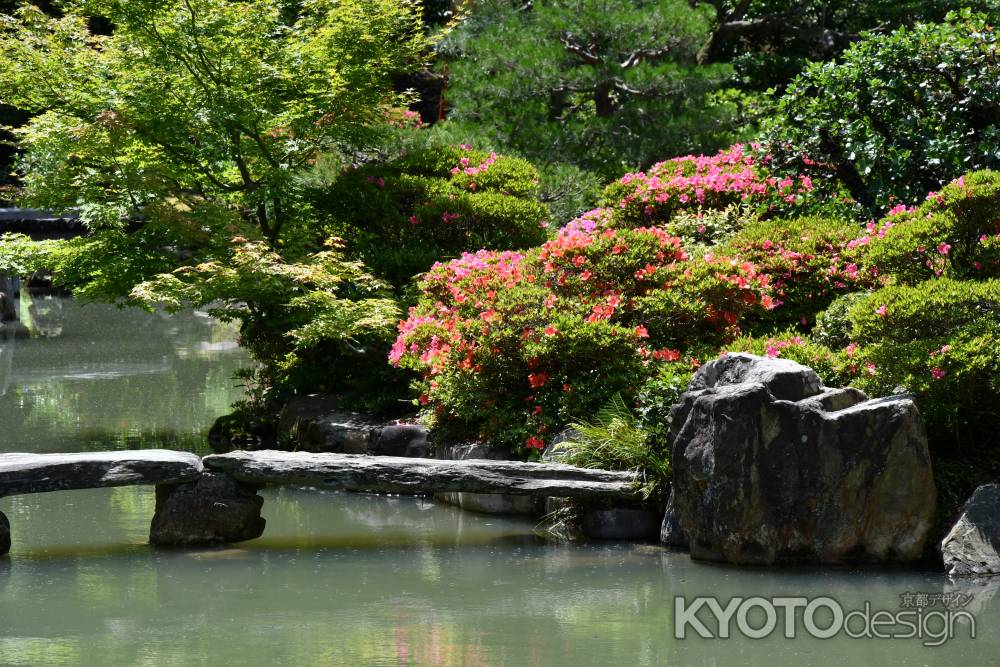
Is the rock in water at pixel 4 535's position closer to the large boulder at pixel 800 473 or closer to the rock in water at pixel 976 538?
the large boulder at pixel 800 473

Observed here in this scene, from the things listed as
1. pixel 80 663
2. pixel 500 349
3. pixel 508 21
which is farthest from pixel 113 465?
pixel 508 21

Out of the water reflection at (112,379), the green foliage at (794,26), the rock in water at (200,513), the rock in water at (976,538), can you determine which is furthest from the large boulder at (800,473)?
the green foliage at (794,26)

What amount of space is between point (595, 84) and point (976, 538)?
1000 cm

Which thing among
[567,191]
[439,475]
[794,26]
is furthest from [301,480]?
[794,26]

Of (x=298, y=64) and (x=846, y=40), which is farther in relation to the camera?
(x=846, y=40)

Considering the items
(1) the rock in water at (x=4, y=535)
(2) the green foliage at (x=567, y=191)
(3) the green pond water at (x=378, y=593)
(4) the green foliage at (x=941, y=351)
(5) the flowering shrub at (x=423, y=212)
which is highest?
(2) the green foliage at (x=567, y=191)

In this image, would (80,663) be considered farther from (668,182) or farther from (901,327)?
(668,182)

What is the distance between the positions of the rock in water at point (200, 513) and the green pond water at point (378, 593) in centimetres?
15

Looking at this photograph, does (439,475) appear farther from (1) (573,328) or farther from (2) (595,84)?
(2) (595,84)

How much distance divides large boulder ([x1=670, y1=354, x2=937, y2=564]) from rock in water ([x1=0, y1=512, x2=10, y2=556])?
4.03m

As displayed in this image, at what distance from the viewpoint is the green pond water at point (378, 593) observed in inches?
219

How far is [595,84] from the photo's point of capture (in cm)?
1577

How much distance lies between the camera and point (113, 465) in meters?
7.36

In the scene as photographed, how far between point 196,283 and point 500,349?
9.81 feet
